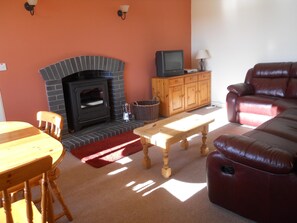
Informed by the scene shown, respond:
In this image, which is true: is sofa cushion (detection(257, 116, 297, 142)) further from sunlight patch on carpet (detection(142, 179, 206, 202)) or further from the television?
the television

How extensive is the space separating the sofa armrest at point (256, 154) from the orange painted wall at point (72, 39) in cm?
263

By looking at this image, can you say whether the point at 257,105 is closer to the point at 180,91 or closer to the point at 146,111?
the point at 180,91

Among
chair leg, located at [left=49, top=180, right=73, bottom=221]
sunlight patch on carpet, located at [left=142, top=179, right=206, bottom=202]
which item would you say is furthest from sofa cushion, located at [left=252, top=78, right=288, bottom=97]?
chair leg, located at [left=49, top=180, right=73, bottom=221]

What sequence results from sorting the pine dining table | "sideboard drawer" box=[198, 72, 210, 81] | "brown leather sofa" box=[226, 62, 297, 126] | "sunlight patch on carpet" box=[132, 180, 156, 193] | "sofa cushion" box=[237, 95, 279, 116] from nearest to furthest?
the pine dining table < "sunlight patch on carpet" box=[132, 180, 156, 193] < "sofa cushion" box=[237, 95, 279, 116] < "brown leather sofa" box=[226, 62, 297, 126] < "sideboard drawer" box=[198, 72, 210, 81]

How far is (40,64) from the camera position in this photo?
3326 millimetres

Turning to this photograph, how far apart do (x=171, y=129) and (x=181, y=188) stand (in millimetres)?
607

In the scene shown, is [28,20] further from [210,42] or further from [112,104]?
[210,42]

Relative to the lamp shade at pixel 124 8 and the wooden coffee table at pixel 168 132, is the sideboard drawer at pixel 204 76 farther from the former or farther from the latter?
the wooden coffee table at pixel 168 132

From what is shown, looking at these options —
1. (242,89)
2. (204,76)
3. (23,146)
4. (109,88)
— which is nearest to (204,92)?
(204,76)

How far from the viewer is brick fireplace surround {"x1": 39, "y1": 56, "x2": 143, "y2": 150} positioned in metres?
3.39

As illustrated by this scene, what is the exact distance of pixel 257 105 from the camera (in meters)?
3.68

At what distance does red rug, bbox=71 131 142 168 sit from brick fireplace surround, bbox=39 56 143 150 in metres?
0.12

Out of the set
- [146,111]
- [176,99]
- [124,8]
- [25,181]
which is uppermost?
[124,8]

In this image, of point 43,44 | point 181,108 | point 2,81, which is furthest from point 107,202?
point 181,108
